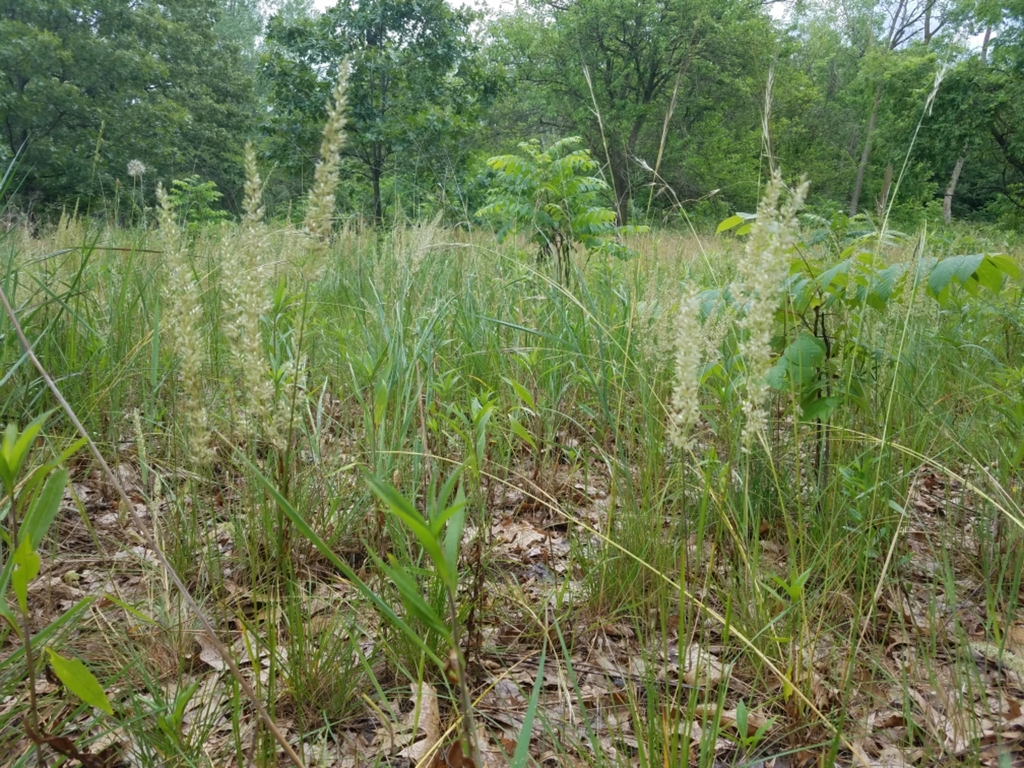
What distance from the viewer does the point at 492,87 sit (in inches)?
462

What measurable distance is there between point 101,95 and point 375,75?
13962mm

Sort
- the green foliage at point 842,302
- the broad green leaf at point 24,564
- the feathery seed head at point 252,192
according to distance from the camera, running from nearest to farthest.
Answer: the broad green leaf at point 24,564, the feathery seed head at point 252,192, the green foliage at point 842,302

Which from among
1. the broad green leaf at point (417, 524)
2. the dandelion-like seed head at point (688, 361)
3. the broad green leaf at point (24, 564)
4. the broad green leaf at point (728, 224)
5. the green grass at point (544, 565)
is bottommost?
the green grass at point (544, 565)

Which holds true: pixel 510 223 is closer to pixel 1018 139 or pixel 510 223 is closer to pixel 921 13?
pixel 1018 139

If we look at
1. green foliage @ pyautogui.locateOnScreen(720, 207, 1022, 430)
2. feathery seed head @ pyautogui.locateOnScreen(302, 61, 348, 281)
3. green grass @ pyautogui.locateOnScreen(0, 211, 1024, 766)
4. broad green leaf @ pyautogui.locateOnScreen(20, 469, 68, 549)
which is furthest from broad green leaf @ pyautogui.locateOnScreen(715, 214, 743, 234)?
broad green leaf @ pyautogui.locateOnScreen(20, 469, 68, 549)

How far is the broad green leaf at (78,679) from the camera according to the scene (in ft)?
2.44

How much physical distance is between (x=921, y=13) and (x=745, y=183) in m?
11.9

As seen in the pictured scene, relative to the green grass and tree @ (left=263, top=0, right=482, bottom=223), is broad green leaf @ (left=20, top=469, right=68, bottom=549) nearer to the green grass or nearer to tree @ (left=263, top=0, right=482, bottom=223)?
the green grass

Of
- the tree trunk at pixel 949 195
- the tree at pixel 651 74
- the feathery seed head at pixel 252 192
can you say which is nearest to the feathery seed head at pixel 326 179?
the feathery seed head at pixel 252 192

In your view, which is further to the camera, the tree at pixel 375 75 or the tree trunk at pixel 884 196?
the tree at pixel 375 75

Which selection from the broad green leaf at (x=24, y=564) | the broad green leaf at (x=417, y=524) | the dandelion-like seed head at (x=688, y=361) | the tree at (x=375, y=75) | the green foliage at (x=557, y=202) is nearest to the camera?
the broad green leaf at (x=417, y=524)

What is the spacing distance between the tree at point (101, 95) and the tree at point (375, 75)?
281 inches

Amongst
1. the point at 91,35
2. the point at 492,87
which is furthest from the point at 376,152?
the point at 91,35

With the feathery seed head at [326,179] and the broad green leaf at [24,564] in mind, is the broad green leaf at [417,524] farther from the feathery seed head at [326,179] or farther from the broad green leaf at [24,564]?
the feathery seed head at [326,179]
